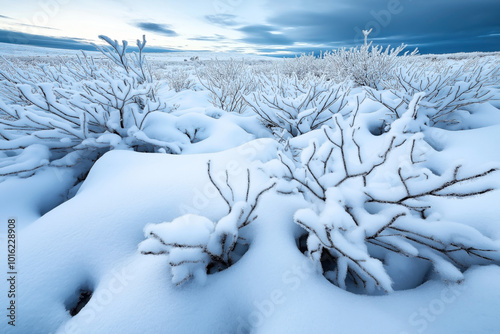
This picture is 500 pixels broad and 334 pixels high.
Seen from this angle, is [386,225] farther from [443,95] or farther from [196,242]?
[443,95]

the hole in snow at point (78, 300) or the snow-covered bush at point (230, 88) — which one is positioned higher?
the snow-covered bush at point (230, 88)

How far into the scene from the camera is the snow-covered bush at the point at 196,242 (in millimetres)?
880

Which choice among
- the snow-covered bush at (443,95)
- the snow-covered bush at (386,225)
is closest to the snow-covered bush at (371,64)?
the snow-covered bush at (443,95)

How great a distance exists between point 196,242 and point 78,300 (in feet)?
2.03

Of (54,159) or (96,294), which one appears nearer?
(96,294)

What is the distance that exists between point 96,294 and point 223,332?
57cm

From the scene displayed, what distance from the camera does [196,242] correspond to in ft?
3.02

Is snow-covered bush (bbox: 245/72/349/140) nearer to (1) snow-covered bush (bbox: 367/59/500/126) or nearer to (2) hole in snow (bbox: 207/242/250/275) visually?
(1) snow-covered bush (bbox: 367/59/500/126)

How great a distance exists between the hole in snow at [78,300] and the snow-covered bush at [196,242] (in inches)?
17.1

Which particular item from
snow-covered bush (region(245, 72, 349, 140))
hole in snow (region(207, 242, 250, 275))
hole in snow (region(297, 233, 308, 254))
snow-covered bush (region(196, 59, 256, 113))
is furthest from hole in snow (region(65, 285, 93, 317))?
snow-covered bush (region(196, 59, 256, 113))

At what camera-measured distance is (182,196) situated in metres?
1.35

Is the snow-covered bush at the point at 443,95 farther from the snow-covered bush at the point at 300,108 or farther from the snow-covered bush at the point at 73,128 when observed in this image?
the snow-covered bush at the point at 73,128

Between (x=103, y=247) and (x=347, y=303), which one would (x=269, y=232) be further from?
(x=103, y=247)

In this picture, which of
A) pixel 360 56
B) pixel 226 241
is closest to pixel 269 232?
pixel 226 241
